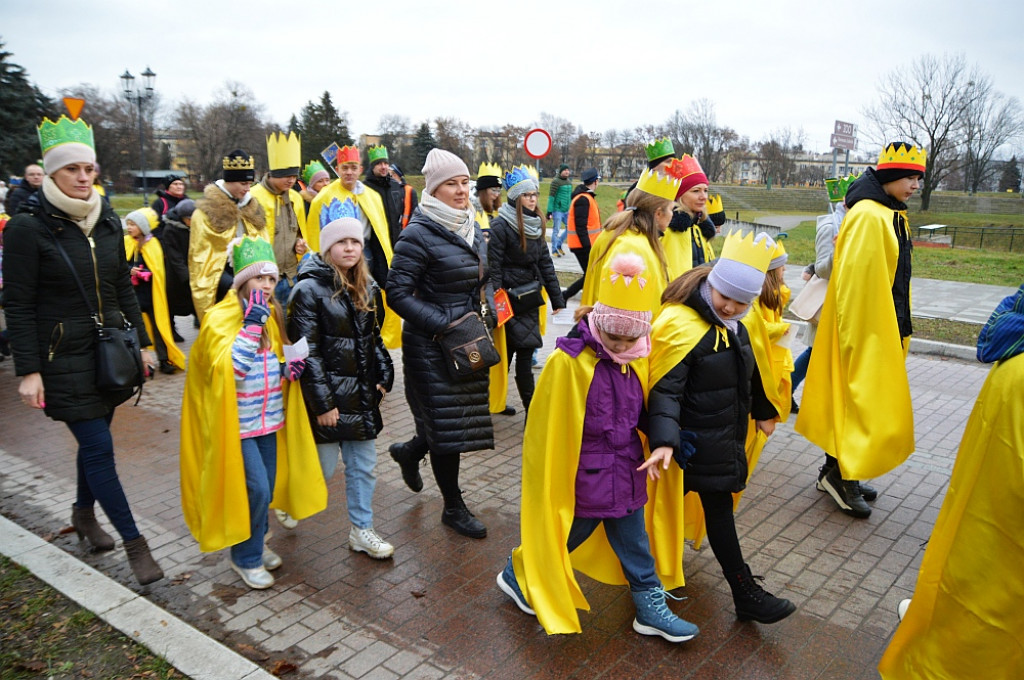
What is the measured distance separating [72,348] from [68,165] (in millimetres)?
904

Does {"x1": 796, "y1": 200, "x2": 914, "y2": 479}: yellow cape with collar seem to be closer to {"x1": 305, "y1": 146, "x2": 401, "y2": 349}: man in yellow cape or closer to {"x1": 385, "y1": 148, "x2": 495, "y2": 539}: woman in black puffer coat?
{"x1": 385, "y1": 148, "x2": 495, "y2": 539}: woman in black puffer coat

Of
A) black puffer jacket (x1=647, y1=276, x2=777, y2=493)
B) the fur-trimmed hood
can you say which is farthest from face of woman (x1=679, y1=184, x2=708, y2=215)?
the fur-trimmed hood

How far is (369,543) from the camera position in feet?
14.1

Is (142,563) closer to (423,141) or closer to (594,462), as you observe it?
(594,462)

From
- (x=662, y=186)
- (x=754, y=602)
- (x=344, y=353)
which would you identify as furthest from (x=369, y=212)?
(x=754, y=602)

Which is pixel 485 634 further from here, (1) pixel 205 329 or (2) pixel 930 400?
(2) pixel 930 400

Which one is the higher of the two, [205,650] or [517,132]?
[517,132]

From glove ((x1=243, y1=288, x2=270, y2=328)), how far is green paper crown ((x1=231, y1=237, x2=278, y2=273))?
6.1 inches

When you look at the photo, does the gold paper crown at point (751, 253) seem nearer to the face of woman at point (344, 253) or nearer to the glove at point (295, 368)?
the face of woman at point (344, 253)

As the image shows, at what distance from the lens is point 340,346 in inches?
160

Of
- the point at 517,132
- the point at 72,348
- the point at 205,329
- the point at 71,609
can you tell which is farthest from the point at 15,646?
the point at 517,132

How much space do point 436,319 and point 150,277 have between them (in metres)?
5.44

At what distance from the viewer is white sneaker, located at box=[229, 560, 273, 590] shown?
3990mm

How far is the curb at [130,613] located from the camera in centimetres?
319
